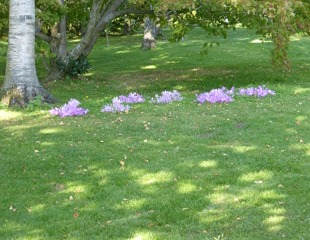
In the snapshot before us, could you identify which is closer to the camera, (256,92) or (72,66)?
(256,92)

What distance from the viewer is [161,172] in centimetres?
668

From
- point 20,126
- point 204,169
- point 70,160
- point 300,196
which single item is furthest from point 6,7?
point 300,196

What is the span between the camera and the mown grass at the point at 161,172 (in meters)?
5.24

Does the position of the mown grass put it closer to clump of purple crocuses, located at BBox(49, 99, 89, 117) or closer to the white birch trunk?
clump of purple crocuses, located at BBox(49, 99, 89, 117)

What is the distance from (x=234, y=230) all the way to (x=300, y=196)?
1.13 meters

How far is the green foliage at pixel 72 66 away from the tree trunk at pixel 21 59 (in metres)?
6.06

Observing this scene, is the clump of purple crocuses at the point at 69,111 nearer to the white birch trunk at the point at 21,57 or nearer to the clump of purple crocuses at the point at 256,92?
the white birch trunk at the point at 21,57

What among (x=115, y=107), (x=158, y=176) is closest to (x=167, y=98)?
(x=115, y=107)

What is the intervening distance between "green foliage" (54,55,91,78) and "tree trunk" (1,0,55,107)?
606cm

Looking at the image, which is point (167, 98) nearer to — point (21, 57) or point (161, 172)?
point (21, 57)

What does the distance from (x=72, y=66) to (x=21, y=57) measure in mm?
6258

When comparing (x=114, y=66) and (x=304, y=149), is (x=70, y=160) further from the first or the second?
(x=114, y=66)

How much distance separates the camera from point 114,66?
24000 millimetres

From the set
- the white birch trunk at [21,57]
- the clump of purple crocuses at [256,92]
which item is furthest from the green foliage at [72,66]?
the clump of purple crocuses at [256,92]
